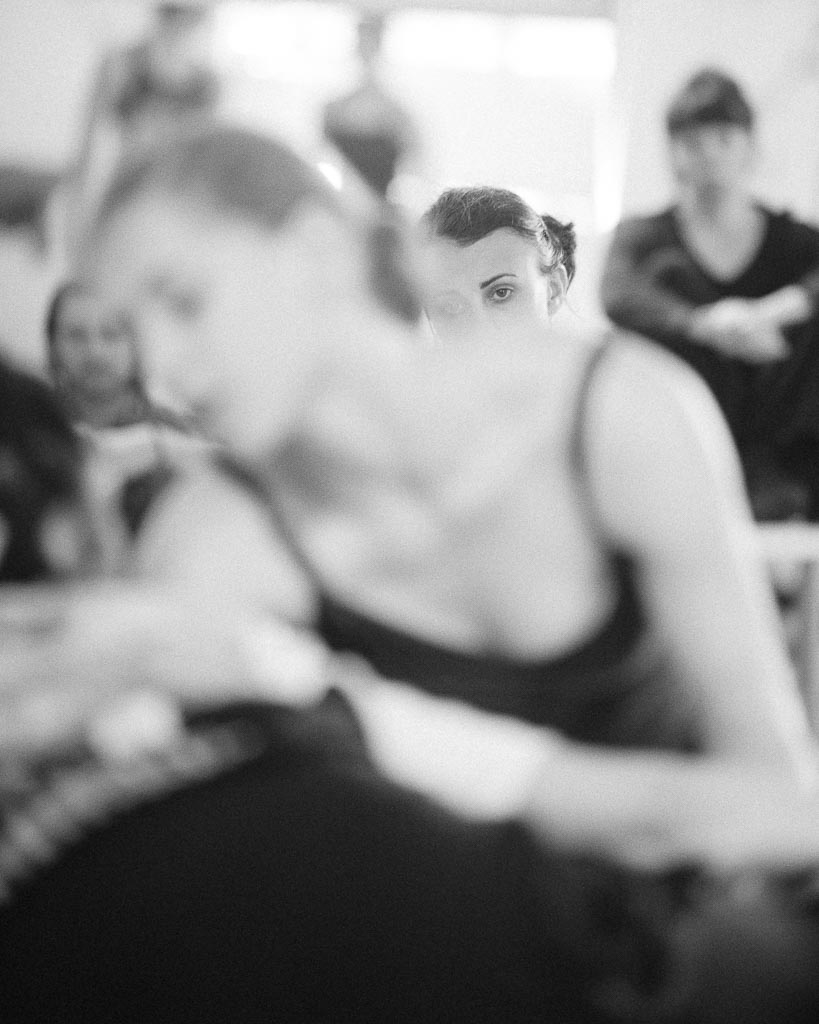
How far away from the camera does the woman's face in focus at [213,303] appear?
1178 mm

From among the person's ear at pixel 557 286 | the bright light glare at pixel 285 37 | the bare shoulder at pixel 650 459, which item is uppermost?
the bright light glare at pixel 285 37

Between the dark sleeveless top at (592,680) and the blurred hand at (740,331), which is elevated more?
the blurred hand at (740,331)

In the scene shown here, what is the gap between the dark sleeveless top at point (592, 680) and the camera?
117 centimetres

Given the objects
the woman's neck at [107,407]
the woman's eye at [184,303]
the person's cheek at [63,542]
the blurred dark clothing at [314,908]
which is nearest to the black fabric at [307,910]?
the blurred dark clothing at [314,908]

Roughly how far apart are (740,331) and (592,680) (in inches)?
18.7

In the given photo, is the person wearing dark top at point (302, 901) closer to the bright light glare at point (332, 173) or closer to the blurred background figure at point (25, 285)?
the blurred background figure at point (25, 285)

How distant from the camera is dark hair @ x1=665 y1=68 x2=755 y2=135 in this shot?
1246mm

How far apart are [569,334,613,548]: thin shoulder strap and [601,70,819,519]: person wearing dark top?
0.12 meters

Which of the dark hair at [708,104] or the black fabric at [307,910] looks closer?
the black fabric at [307,910]

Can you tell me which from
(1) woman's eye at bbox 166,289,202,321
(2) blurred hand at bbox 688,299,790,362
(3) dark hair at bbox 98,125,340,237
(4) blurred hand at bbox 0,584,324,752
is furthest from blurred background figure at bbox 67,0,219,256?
(2) blurred hand at bbox 688,299,790,362

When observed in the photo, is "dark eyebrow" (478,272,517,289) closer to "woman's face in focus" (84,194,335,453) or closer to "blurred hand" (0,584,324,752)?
"woman's face in focus" (84,194,335,453)

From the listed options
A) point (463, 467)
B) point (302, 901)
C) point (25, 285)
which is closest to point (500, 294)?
point (463, 467)

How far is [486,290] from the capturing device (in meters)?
1.20

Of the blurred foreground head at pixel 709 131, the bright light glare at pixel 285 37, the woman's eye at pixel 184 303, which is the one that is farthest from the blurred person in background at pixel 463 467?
the blurred foreground head at pixel 709 131
